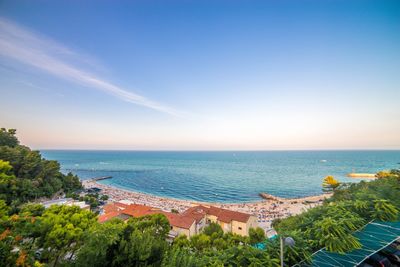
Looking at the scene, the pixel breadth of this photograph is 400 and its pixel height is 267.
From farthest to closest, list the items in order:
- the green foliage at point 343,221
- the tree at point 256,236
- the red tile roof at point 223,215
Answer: the red tile roof at point 223,215
the tree at point 256,236
the green foliage at point 343,221

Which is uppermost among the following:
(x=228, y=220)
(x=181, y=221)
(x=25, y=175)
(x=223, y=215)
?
(x=25, y=175)

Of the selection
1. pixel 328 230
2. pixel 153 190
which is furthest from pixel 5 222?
pixel 153 190

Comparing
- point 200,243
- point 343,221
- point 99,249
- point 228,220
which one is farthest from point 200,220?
point 99,249

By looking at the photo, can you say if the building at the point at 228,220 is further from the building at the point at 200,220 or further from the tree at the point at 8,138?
the tree at the point at 8,138

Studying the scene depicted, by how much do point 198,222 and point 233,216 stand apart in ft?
14.9

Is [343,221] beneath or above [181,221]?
above

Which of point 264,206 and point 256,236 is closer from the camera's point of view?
point 256,236

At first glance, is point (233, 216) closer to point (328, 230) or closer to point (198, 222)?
point (198, 222)

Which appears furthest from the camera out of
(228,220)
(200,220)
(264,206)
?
(264,206)

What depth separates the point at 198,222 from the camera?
21.2 m

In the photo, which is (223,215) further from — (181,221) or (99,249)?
(99,249)

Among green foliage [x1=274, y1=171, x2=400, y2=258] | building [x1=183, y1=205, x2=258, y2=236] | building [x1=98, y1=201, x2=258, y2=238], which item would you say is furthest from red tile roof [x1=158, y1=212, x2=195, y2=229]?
green foliage [x1=274, y1=171, x2=400, y2=258]

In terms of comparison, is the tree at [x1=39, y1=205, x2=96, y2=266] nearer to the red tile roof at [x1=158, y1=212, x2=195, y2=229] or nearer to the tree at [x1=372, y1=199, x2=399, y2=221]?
the red tile roof at [x1=158, y1=212, x2=195, y2=229]

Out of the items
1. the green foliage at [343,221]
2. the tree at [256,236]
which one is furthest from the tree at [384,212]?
the tree at [256,236]
